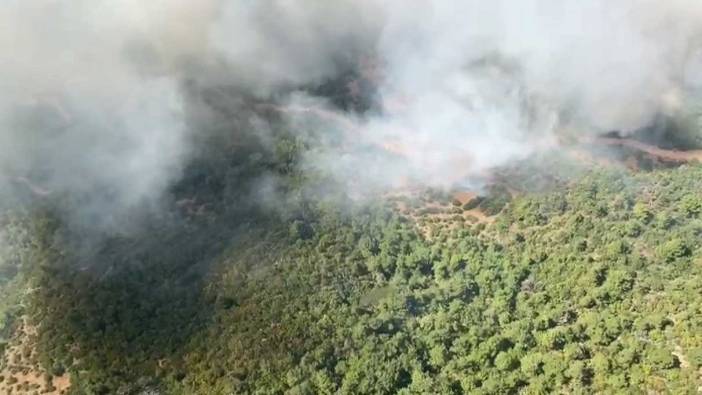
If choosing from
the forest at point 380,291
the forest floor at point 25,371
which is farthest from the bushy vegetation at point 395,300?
the forest floor at point 25,371

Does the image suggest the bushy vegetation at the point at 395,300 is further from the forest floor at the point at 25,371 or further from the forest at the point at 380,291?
the forest floor at the point at 25,371

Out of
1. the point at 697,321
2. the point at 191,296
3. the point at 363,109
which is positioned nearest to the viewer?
the point at 697,321

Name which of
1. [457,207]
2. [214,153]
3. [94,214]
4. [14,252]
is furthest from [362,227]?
[14,252]

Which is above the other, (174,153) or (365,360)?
(174,153)

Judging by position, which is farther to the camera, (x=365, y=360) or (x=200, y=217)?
(x=200, y=217)

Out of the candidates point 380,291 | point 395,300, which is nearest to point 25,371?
point 380,291

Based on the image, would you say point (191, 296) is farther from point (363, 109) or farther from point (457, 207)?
point (363, 109)

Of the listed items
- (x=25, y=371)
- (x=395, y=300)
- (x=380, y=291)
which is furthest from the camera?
(x=380, y=291)

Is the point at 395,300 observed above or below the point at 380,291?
below

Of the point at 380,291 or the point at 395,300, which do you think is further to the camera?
the point at 380,291

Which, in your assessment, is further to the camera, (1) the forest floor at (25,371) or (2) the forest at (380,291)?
(1) the forest floor at (25,371)

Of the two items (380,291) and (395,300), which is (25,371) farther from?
(395,300)
